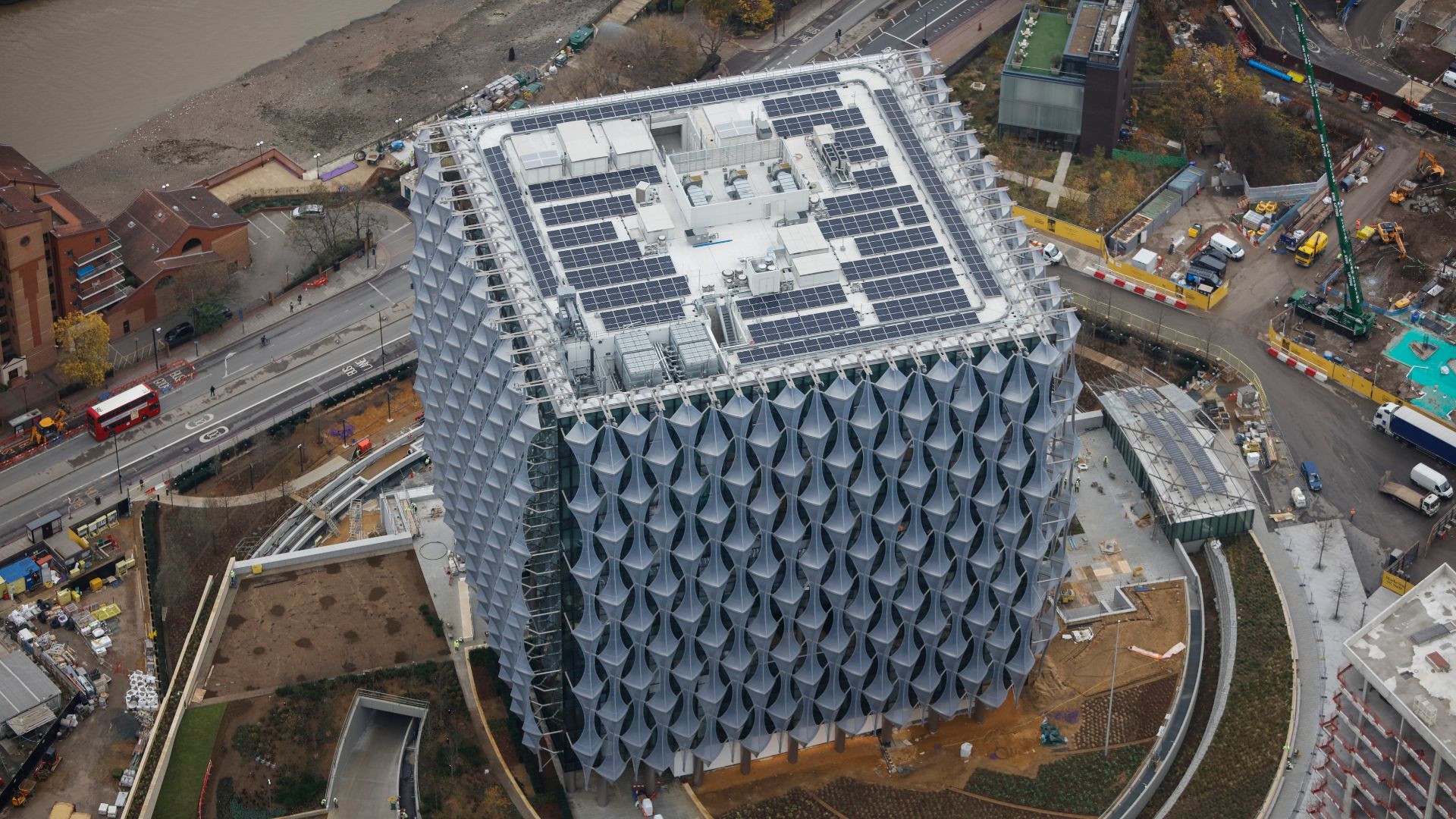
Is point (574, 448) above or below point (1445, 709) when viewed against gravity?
above

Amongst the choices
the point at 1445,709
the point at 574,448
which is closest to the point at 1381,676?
the point at 1445,709

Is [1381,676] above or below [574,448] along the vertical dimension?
below

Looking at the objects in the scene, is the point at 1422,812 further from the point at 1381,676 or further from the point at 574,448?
the point at 574,448

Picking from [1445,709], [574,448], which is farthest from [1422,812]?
[574,448]

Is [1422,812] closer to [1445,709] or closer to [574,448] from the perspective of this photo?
[1445,709]
